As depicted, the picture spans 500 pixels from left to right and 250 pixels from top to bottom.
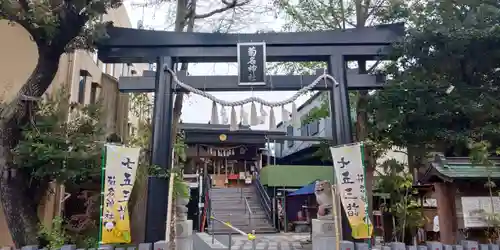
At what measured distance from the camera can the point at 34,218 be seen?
872cm

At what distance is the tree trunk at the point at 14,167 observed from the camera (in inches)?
330

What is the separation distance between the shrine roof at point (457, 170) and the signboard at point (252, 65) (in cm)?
472

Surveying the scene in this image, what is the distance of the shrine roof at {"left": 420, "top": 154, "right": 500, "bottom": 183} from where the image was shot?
8.79 meters

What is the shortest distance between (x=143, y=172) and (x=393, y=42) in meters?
7.79

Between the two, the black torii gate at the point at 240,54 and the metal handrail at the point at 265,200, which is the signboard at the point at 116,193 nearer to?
the black torii gate at the point at 240,54

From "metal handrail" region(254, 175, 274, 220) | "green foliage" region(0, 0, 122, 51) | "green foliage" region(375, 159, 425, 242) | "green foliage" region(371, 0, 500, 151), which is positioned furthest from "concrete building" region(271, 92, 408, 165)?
"green foliage" region(0, 0, 122, 51)

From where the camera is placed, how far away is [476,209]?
8719mm

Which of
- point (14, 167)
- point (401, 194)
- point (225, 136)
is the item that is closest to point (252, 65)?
point (14, 167)

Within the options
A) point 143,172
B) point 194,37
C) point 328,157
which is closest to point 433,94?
point 328,157

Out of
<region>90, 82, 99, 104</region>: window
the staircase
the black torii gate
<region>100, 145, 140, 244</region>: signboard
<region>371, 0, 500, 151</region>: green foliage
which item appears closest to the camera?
<region>100, 145, 140, 244</region>: signboard

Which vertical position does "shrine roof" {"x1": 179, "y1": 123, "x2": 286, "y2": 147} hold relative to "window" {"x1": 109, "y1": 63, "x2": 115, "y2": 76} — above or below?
below

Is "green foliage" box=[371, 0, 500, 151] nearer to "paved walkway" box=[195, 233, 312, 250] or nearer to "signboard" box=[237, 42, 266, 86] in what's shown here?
"signboard" box=[237, 42, 266, 86]

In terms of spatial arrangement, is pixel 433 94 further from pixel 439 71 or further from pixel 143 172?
pixel 143 172

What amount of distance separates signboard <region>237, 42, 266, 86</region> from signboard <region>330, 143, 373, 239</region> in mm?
2863
